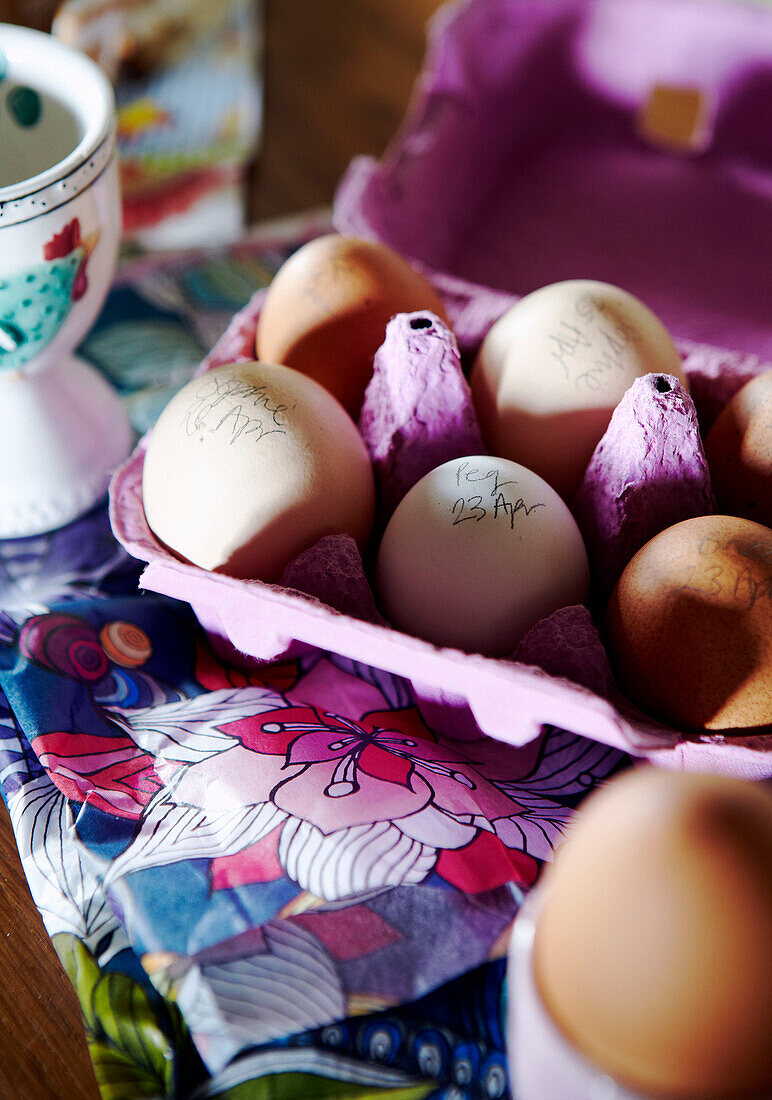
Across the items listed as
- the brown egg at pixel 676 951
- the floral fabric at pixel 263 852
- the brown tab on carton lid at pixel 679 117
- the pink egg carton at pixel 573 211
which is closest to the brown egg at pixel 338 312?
the pink egg carton at pixel 573 211

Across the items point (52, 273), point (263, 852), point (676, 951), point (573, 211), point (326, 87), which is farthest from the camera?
point (326, 87)

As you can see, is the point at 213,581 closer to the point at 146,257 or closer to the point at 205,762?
the point at 205,762

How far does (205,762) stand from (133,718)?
0.06 m

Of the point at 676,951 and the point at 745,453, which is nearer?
the point at 676,951

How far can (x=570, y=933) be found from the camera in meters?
0.24

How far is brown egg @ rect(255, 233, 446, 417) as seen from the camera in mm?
489

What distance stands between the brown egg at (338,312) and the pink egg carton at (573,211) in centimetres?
3

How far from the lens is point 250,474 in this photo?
15.8 inches

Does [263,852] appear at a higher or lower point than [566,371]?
lower

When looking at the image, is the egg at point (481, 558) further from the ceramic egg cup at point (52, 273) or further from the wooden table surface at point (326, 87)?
the wooden table surface at point (326, 87)

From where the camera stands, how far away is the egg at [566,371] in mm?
448

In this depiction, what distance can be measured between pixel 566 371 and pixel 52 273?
0.89 feet

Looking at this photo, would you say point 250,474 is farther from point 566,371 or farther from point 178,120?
point 178,120

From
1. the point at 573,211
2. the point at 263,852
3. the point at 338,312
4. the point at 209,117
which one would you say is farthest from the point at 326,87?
the point at 263,852
